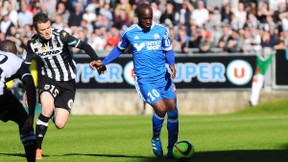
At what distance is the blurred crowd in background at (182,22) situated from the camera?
76.2ft

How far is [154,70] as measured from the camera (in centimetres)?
1057

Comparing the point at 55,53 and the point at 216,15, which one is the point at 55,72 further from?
the point at 216,15

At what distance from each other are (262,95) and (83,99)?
21.8ft

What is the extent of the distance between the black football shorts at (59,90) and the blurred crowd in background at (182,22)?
12420 millimetres

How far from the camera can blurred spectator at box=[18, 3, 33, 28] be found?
27.5m

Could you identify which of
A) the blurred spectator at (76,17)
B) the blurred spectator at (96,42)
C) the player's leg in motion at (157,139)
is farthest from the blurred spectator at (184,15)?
the player's leg in motion at (157,139)

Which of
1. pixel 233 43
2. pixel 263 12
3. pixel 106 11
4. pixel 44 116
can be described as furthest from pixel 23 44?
pixel 44 116

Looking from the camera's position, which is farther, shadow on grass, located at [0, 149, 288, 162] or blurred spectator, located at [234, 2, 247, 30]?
blurred spectator, located at [234, 2, 247, 30]

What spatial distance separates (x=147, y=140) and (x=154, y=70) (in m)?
3.66

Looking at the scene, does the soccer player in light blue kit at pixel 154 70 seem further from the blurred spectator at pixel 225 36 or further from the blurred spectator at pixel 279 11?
the blurred spectator at pixel 279 11

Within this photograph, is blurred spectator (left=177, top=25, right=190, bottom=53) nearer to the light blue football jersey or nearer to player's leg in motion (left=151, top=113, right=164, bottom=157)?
the light blue football jersey

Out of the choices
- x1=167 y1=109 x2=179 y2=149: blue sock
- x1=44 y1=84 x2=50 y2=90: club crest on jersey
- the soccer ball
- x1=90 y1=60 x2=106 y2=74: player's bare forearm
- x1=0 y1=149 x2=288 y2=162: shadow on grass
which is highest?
x1=90 y1=60 x2=106 y2=74: player's bare forearm

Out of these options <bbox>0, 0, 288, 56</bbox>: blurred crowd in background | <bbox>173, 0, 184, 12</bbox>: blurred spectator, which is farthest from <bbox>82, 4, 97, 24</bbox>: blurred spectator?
<bbox>173, 0, 184, 12</bbox>: blurred spectator

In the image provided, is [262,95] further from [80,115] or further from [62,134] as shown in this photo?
[62,134]
